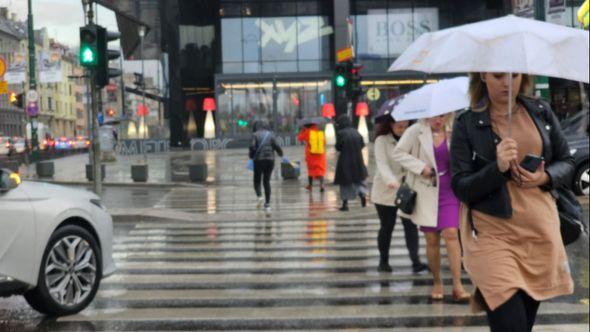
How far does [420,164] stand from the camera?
688 cm

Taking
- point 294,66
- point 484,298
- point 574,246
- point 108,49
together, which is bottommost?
point 574,246

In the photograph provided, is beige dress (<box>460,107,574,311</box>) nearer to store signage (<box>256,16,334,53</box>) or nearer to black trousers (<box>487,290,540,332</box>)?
black trousers (<box>487,290,540,332</box>)

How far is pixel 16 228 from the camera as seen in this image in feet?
19.1

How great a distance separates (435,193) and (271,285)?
79.4 inches

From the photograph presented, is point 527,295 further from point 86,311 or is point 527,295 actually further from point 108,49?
point 108,49

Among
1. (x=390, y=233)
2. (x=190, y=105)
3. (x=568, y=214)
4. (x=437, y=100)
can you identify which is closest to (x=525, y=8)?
(x=390, y=233)

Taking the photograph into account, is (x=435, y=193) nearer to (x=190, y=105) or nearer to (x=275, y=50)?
(x=275, y=50)

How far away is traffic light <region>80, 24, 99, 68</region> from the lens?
13.4 metres

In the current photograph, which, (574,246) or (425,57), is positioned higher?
(425,57)

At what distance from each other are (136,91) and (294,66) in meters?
11.3

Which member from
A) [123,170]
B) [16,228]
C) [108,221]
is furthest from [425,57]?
[123,170]

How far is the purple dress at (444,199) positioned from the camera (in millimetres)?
6777

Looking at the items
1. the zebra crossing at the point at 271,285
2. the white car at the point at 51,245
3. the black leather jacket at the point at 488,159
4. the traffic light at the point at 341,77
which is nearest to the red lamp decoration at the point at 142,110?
the traffic light at the point at 341,77

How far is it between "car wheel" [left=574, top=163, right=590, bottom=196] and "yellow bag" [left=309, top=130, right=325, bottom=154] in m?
6.13
